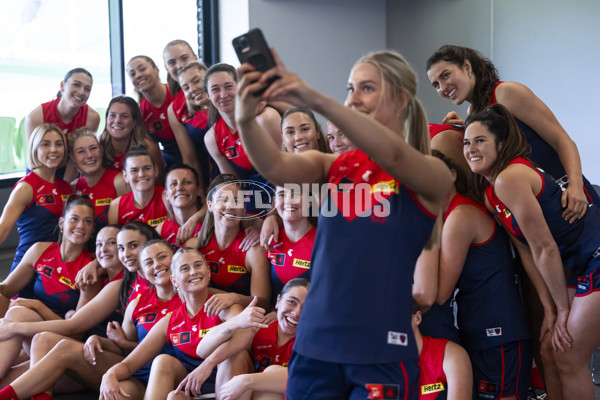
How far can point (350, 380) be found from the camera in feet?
4.41

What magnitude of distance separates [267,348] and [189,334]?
1.18 ft

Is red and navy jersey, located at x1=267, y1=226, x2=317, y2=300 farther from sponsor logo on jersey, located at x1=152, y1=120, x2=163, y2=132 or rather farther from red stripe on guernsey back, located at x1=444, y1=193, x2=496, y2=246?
sponsor logo on jersey, located at x1=152, y1=120, x2=163, y2=132

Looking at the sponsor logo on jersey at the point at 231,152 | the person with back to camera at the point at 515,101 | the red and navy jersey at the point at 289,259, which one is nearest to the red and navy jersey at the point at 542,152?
the person with back to camera at the point at 515,101

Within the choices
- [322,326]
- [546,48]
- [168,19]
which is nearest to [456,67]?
[322,326]

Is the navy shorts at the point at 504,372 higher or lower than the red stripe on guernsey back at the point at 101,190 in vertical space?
lower

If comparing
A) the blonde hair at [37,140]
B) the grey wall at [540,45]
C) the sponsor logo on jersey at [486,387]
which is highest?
the grey wall at [540,45]

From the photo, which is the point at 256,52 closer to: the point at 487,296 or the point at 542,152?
the point at 487,296

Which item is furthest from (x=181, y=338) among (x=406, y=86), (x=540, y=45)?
(x=540, y=45)

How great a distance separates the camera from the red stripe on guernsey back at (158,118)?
4.14 m

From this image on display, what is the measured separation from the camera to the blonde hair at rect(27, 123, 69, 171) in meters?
3.86

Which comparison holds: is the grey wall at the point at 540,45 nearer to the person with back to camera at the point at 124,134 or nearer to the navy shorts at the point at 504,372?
the navy shorts at the point at 504,372

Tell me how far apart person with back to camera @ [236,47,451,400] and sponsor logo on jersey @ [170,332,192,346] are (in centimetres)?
160

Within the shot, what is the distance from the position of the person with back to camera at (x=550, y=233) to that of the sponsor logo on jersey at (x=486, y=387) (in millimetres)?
237
